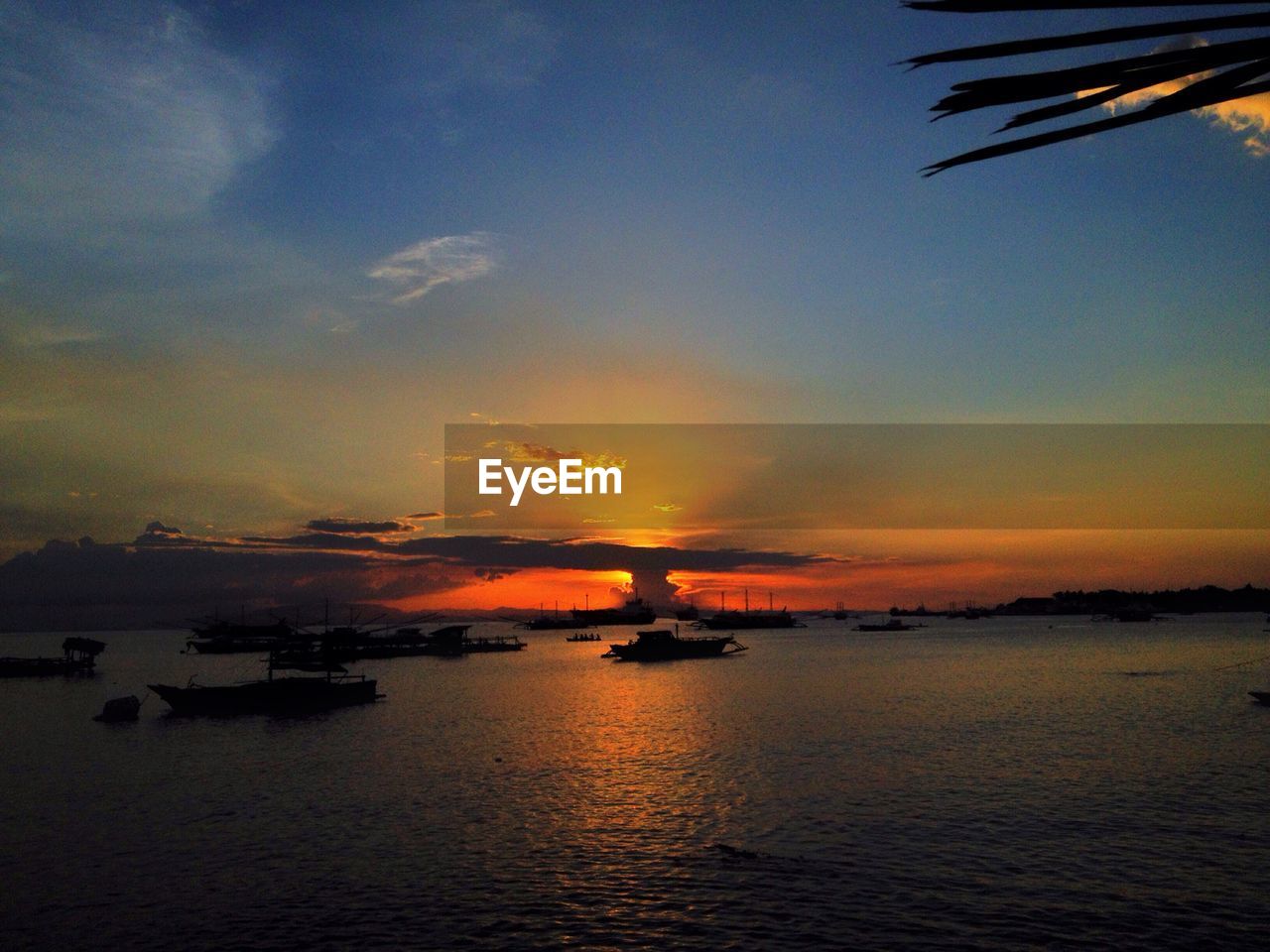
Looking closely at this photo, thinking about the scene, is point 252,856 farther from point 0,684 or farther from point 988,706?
point 0,684

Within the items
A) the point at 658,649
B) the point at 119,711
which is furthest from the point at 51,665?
the point at 658,649

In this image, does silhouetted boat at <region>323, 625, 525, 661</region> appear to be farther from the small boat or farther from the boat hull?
the boat hull

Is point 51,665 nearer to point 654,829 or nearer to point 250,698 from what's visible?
point 250,698

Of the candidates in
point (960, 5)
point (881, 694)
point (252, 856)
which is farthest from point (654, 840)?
point (881, 694)

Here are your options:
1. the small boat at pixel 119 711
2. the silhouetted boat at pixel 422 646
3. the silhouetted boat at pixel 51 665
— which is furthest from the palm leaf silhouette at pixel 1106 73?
the silhouetted boat at pixel 422 646

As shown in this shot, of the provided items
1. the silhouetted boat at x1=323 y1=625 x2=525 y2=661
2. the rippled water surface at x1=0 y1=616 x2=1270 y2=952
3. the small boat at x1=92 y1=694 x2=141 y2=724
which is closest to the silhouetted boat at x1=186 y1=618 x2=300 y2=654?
the silhouetted boat at x1=323 y1=625 x2=525 y2=661

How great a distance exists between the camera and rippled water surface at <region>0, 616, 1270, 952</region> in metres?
22.1

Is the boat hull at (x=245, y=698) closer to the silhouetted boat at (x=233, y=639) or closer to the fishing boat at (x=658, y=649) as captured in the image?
the fishing boat at (x=658, y=649)

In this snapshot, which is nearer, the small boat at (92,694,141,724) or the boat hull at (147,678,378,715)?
the small boat at (92,694,141,724)

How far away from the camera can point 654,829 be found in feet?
99.5

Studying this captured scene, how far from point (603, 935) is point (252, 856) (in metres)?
13.5

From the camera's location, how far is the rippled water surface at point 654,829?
2206 cm

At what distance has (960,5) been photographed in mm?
2125

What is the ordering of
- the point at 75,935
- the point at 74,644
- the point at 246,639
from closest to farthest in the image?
the point at 75,935
the point at 74,644
the point at 246,639
